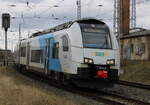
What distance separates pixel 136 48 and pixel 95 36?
24.4m

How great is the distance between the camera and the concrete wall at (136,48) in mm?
36625

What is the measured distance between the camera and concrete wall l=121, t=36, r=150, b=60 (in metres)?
36.6

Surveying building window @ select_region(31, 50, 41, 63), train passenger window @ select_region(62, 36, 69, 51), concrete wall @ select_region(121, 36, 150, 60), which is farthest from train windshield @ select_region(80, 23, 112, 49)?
concrete wall @ select_region(121, 36, 150, 60)

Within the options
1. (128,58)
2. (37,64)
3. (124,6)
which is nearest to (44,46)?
(37,64)

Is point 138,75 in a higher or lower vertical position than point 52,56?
lower

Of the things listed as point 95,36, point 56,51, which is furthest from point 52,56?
point 95,36

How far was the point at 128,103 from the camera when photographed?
12195 millimetres

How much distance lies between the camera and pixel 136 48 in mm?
38938

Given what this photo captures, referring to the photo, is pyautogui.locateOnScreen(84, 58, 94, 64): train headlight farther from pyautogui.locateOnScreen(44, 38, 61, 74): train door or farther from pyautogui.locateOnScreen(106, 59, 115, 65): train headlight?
pyautogui.locateOnScreen(44, 38, 61, 74): train door

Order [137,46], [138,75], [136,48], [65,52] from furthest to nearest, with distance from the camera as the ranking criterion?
[136,48] → [137,46] → [138,75] → [65,52]

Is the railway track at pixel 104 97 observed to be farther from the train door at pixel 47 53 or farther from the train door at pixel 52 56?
the train door at pixel 47 53

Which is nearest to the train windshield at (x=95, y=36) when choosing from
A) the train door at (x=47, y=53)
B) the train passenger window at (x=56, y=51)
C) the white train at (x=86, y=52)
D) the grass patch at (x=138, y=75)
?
the white train at (x=86, y=52)

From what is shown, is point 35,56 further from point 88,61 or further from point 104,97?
point 104,97

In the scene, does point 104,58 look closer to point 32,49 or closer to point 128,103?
point 128,103
